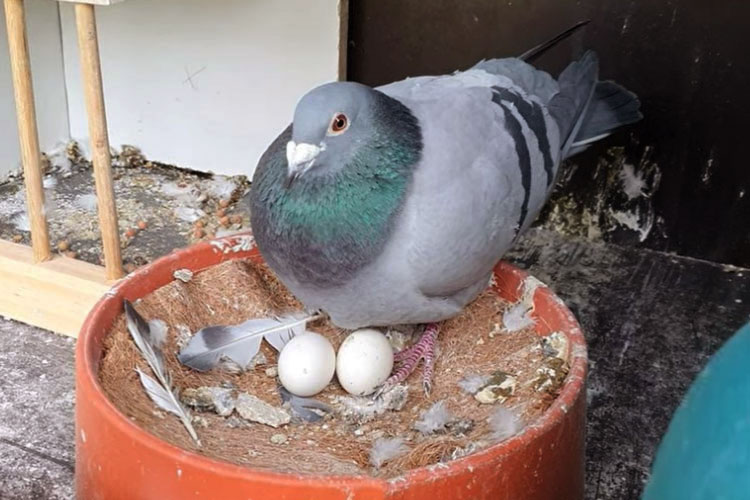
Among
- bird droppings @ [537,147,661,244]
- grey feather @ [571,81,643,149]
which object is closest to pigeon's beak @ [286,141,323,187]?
grey feather @ [571,81,643,149]

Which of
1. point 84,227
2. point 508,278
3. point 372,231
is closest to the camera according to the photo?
point 372,231

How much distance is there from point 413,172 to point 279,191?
0.17 metres

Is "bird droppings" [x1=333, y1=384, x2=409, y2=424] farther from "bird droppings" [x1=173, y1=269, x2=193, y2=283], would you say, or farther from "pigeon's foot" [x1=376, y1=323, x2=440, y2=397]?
"bird droppings" [x1=173, y1=269, x2=193, y2=283]

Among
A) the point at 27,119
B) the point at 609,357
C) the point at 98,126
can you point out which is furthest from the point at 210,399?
the point at 609,357

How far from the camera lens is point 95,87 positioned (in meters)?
1.62

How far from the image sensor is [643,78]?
210 cm

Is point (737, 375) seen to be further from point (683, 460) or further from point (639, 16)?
point (639, 16)

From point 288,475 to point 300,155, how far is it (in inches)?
15.8

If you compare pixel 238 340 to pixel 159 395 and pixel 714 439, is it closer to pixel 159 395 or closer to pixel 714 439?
pixel 159 395

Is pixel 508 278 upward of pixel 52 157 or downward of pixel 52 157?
upward

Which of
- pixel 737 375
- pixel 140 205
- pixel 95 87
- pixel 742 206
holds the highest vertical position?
pixel 737 375

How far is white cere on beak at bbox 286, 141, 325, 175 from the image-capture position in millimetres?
1181

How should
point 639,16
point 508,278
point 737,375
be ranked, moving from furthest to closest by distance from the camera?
point 639,16 → point 508,278 → point 737,375

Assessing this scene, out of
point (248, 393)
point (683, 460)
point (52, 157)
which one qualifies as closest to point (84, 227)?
point (52, 157)
